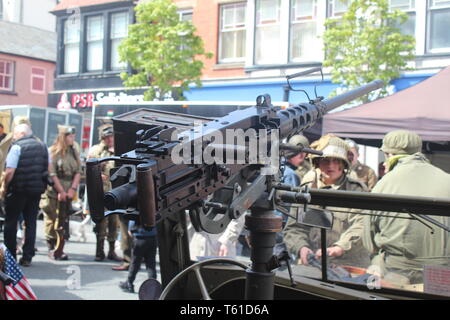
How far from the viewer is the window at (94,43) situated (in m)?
21.2

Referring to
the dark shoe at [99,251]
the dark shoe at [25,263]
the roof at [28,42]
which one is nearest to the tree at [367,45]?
the dark shoe at [99,251]

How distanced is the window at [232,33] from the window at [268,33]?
71 centimetres

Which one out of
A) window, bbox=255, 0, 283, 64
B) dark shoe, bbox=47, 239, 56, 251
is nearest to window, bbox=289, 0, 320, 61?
window, bbox=255, 0, 283, 64

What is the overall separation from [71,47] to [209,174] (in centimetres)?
2190

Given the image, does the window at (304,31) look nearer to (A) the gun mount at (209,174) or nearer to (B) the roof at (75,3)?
(B) the roof at (75,3)

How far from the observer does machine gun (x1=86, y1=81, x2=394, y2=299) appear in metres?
1.54

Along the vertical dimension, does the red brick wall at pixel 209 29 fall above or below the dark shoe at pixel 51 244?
above

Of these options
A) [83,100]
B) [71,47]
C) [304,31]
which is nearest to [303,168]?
[304,31]

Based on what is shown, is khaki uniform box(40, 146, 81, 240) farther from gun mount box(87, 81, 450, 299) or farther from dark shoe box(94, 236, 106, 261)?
gun mount box(87, 81, 450, 299)

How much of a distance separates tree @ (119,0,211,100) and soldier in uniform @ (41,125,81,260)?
800 cm

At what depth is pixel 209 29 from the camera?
698 inches

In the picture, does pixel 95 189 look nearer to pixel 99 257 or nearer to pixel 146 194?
pixel 146 194
